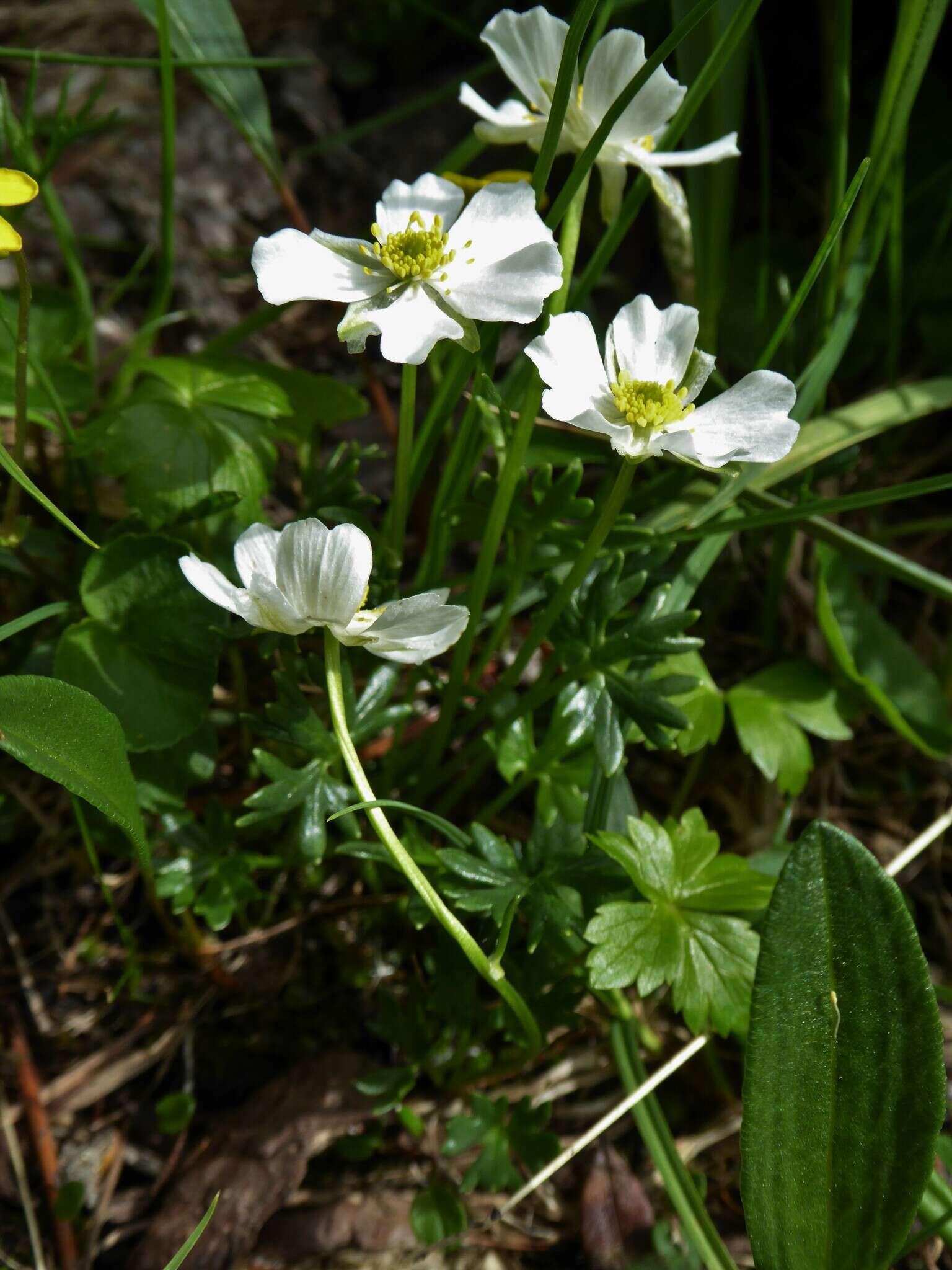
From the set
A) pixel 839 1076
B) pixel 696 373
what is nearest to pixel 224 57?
pixel 696 373

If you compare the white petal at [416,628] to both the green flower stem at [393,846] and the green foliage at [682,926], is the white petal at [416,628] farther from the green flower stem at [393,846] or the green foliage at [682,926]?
the green foliage at [682,926]

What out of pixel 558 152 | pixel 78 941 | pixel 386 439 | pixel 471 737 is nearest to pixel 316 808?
pixel 471 737

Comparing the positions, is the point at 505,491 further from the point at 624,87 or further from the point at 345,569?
the point at 624,87

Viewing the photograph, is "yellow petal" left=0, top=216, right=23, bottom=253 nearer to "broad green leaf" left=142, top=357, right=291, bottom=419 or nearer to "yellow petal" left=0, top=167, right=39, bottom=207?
"yellow petal" left=0, top=167, right=39, bottom=207

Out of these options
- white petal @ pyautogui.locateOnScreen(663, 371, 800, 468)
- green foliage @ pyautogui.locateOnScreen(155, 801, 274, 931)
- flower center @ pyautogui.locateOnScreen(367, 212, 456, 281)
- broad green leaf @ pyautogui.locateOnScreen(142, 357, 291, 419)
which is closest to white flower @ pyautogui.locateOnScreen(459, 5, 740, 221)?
flower center @ pyautogui.locateOnScreen(367, 212, 456, 281)

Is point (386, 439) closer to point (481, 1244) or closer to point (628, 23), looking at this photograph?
point (628, 23)

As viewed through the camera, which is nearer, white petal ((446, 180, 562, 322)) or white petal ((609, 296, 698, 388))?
white petal ((446, 180, 562, 322))

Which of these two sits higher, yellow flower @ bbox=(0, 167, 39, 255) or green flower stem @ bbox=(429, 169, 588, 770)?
yellow flower @ bbox=(0, 167, 39, 255)
